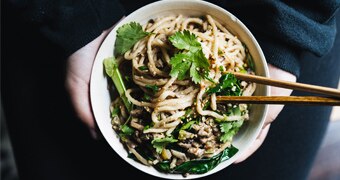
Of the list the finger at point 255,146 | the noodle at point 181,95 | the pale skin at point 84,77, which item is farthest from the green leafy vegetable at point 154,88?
the finger at point 255,146

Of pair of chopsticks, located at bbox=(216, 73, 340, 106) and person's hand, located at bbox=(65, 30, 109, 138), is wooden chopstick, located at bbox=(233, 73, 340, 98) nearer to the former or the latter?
pair of chopsticks, located at bbox=(216, 73, 340, 106)

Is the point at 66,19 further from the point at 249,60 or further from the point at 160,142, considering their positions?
the point at 249,60

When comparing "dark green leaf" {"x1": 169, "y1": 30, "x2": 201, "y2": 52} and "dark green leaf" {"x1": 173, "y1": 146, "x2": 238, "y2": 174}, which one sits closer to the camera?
"dark green leaf" {"x1": 169, "y1": 30, "x2": 201, "y2": 52}

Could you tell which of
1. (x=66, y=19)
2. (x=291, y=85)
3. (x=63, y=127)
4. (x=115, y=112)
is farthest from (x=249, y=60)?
(x=63, y=127)

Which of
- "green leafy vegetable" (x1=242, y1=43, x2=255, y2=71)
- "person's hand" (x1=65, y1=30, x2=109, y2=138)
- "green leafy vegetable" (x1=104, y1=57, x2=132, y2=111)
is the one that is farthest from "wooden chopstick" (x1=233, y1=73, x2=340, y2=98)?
"person's hand" (x1=65, y1=30, x2=109, y2=138)

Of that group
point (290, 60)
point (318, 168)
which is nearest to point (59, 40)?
point (290, 60)

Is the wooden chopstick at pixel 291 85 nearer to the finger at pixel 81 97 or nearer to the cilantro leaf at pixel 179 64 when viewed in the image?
the cilantro leaf at pixel 179 64

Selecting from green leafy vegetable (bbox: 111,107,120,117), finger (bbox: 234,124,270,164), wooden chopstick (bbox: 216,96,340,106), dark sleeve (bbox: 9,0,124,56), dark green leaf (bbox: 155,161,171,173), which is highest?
dark sleeve (bbox: 9,0,124,56)

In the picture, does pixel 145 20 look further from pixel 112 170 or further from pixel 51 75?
pixel 112 170
